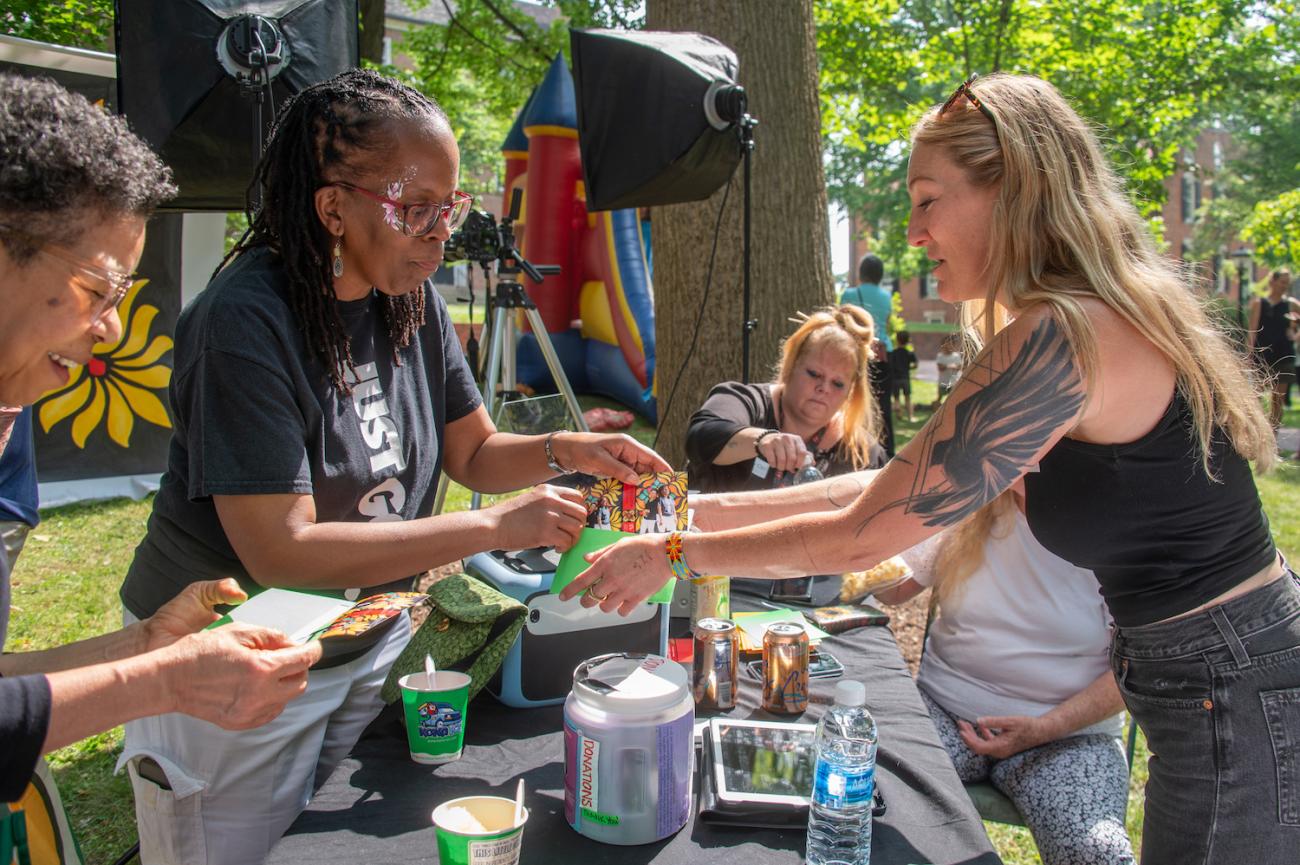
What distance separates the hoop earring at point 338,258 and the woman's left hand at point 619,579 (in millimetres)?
780

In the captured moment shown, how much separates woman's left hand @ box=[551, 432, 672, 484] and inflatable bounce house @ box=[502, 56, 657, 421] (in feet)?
23.4

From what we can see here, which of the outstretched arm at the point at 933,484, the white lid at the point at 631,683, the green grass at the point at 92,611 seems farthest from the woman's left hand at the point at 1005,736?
the white lid at the point at 631,683

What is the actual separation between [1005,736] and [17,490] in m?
2.75

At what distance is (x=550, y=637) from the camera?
6.38ft

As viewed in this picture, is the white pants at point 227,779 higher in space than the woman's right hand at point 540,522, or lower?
Answer: lower

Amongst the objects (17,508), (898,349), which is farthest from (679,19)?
(898,349)

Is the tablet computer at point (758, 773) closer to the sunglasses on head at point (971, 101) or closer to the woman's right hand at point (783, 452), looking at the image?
the sunglasses on head at point (971, 101)

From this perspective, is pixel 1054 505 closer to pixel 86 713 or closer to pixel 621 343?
pixel 86 713

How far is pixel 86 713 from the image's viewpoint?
1100 millimetres

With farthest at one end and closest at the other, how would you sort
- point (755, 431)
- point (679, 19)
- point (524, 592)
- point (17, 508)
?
point (679, 19), point (755, 431), point (17, 508), point (524, 592)

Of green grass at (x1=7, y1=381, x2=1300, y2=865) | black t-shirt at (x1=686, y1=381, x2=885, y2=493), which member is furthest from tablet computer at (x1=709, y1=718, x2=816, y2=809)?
green grass at (x1=7, y1=381, x2=1300, y2=865)

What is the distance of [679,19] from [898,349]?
7923mm

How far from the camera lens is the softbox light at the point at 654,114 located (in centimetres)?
387

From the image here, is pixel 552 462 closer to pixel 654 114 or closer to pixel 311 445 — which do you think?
pixel 311 445
